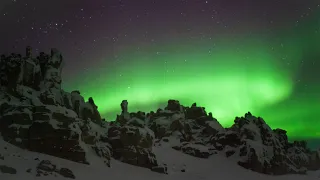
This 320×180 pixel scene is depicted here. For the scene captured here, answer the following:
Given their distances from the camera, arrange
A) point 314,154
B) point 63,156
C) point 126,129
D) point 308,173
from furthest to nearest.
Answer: point 314,154 → point 308,173 → point 126,129 → point 63,156

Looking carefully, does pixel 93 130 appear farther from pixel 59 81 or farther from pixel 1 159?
pixel 1 159

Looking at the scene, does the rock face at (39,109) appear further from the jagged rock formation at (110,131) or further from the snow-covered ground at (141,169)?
the snow-covered ground at (141,169)

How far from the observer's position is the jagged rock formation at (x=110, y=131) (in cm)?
4378

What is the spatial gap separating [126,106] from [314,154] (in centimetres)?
4966

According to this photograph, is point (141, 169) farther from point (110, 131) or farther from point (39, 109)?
point (39, 109)

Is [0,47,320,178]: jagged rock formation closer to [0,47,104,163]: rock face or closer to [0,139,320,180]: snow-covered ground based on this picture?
[0,47,104,163]: rock face

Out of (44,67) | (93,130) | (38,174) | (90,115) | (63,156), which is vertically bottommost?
(38,174)

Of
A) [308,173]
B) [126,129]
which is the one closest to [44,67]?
[126,129]

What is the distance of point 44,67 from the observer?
53.4 m

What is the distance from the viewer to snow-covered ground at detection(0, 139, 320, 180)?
36656 mm

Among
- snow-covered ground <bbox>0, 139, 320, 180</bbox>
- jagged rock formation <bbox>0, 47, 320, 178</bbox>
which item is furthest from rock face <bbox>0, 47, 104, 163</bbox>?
snow-covered ground <bbox>0, 139, 320, 180</bbox>

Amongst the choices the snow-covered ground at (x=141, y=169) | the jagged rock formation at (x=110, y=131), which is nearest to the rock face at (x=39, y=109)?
the jagged rock formation at (x=110, y=131)

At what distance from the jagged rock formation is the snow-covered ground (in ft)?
5.33

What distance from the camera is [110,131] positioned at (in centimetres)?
5900
